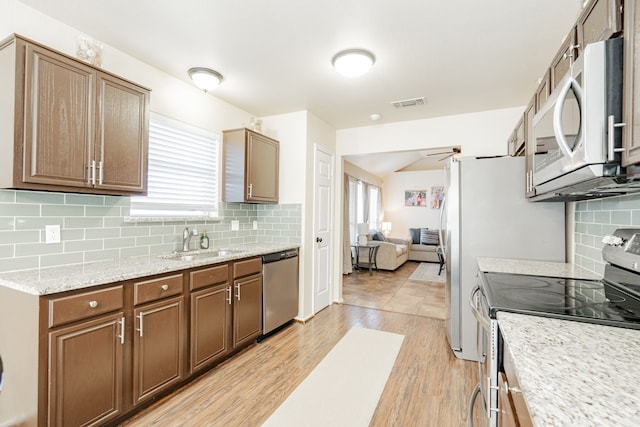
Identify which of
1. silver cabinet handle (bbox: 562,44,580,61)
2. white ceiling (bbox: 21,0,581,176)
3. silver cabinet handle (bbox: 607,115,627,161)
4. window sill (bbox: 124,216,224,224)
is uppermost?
white ceiling (bbox: 21,0,581,176)

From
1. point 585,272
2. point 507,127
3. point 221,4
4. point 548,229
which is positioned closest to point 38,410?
point 221,4

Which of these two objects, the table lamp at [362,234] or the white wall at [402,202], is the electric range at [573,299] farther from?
the white wall at [402,202]

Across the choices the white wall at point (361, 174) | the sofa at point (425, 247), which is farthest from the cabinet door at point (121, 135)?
the sofa at point (425, 247)

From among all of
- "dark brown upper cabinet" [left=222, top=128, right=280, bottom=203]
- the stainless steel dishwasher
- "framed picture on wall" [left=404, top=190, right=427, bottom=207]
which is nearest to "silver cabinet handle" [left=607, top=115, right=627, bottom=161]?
the stainless steel dishwasher

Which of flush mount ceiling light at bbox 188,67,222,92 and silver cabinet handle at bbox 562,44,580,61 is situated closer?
silver cabinet handle at bbox 562,44,580,61

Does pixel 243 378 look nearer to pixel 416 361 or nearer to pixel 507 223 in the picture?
pixel 416 361

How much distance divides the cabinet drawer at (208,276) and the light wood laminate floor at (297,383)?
0.72 metres

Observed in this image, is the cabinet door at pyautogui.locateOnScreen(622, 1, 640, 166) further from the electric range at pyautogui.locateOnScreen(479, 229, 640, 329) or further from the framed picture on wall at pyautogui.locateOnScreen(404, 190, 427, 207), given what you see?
the framed picture on wall at pyautogui.locateOnScreen(404, 190, 427, 207)

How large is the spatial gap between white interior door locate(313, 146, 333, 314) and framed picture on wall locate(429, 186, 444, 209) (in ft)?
17.8

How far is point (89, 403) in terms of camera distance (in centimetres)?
158

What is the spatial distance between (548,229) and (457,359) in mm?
1349

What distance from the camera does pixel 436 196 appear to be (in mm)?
8602

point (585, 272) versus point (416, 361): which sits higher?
point (585, 272)

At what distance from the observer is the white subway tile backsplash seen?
172cm
